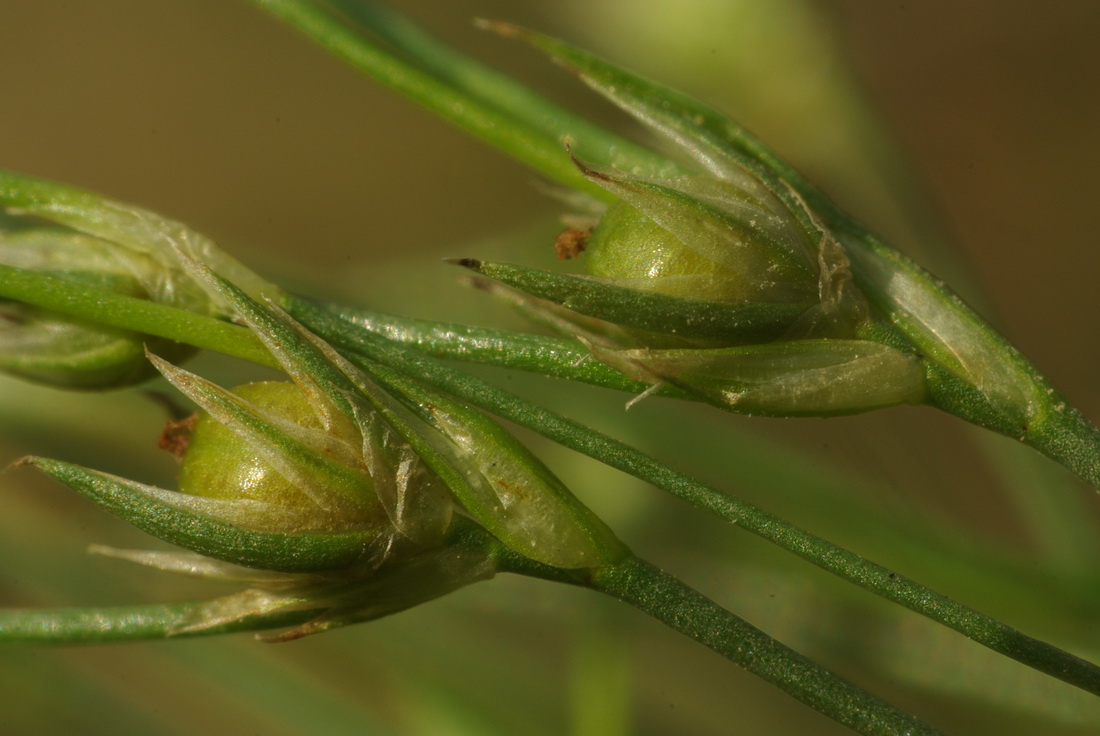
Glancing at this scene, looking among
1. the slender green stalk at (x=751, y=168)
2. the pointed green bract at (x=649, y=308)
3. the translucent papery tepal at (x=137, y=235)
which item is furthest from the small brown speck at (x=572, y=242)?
the translucent papery tepal at (x=137, y=235)

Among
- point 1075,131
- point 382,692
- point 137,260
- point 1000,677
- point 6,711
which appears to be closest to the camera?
point 137,260

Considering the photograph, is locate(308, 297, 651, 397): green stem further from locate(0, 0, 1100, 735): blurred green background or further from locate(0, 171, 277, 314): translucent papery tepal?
locate(0, 0, 1100, 735): blurred green background

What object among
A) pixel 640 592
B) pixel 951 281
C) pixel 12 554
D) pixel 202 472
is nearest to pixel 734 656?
pixel 640 592

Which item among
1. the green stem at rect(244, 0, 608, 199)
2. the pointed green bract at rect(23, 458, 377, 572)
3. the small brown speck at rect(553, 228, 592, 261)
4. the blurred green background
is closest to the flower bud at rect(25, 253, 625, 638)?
the pointed green bract at rect(23, 458, 377, 572)

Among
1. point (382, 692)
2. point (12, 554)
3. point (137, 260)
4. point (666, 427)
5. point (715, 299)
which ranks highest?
point (715, 299)

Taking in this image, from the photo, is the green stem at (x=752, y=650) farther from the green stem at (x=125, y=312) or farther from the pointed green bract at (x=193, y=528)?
the green stem at (x=125, y=312)

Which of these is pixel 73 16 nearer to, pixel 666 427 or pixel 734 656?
pixel 666 427
